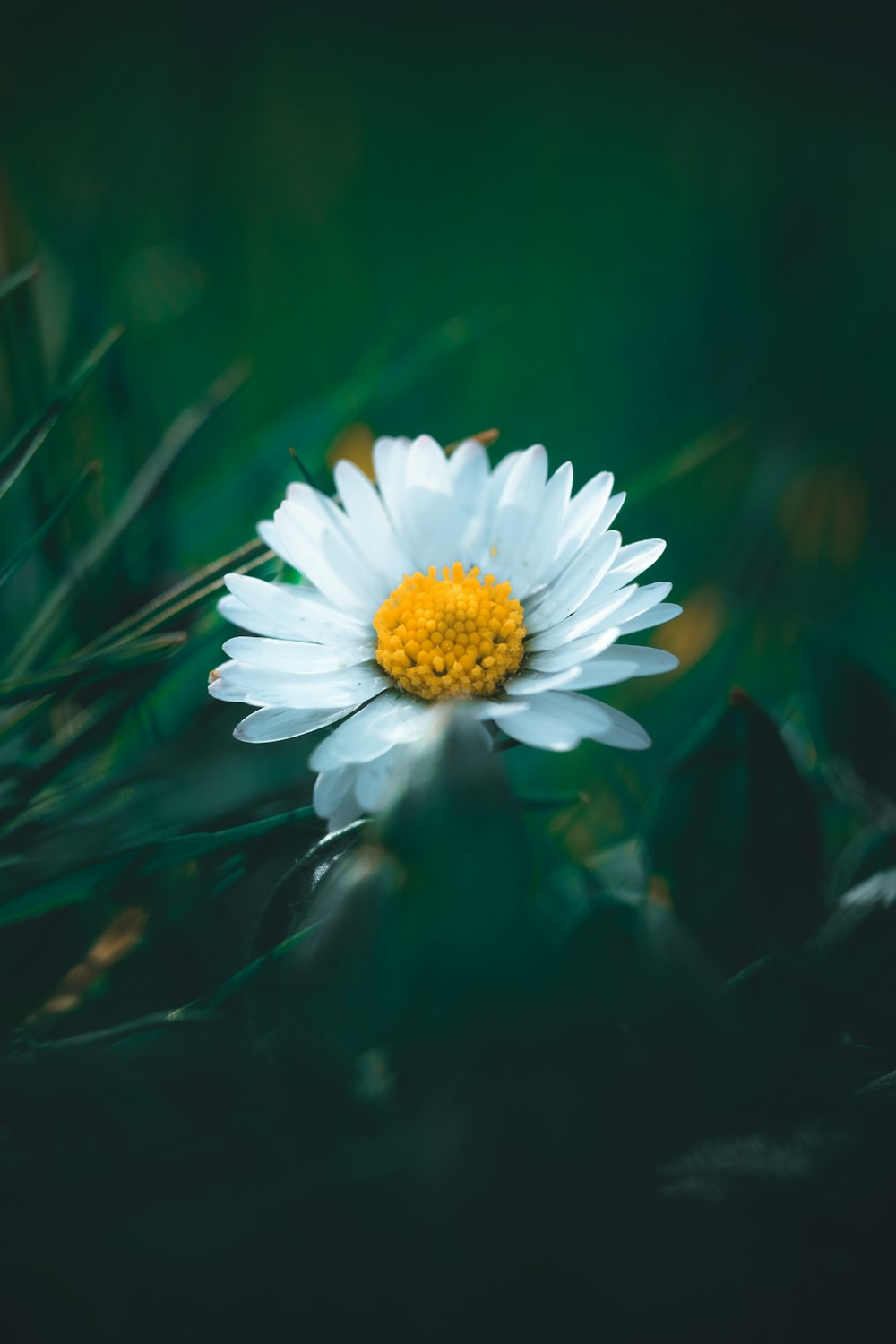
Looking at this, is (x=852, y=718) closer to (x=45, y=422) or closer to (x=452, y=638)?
(x=452, y=638)

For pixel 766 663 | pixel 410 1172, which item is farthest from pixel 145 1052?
pixel 766 663

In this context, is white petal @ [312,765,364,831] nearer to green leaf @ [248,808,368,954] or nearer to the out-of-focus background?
green leaf @ [248,808,368,954]

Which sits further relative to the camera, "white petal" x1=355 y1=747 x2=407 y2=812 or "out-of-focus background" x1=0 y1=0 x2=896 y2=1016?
"out-of-focus background" x1=0 y1=0 x2=896 y2=1016

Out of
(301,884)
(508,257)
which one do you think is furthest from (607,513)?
(508,257)

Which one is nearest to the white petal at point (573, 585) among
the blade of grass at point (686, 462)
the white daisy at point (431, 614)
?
the white daisy at point (431, 614)

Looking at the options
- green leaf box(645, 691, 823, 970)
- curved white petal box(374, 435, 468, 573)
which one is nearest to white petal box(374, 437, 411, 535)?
curved white petal box(374, 435, 468, 573)

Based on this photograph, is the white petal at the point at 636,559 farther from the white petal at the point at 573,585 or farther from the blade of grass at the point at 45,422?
the blade of grass at the point at 45,422
